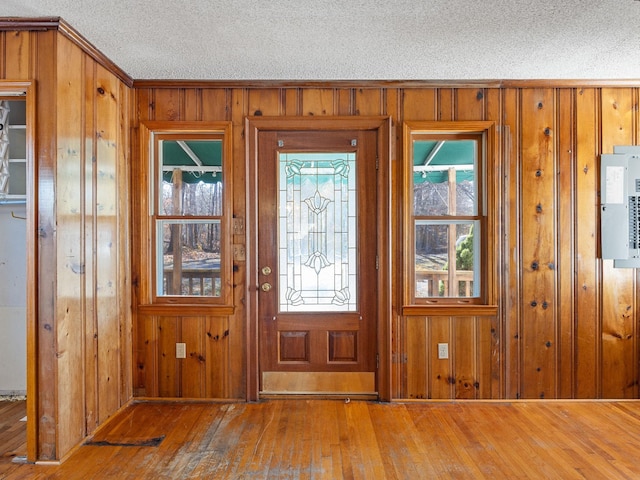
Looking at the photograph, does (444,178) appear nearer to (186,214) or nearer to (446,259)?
(446,259)

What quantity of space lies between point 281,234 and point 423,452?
5.98 feet

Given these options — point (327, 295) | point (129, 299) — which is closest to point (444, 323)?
point (327, 295)

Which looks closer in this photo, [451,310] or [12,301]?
[451,310]

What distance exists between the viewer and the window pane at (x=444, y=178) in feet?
11.8

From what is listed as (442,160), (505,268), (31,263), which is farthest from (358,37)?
(31,263)

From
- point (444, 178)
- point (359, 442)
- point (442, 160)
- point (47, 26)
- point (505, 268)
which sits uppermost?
point (47, 26)

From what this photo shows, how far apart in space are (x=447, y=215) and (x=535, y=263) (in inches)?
30.3

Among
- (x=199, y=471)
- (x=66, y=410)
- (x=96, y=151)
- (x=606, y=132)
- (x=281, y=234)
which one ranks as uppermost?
(x=606, y=132)

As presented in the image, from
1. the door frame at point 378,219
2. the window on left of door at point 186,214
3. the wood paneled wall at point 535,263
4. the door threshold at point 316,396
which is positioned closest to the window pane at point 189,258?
the window on left of door at point 186,214

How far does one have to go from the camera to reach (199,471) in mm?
2494

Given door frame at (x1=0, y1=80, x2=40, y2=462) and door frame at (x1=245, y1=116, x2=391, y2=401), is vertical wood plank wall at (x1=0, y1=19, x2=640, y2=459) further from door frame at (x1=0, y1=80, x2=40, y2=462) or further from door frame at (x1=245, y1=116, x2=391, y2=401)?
door frame at (x1=0, y1=80, x2=40, y2=462)

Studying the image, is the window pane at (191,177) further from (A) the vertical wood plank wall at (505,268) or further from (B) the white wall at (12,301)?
(B) the white wall at (12,301)

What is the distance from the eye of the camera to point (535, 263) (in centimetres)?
354

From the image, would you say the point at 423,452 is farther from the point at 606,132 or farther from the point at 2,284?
the point at 2,284
